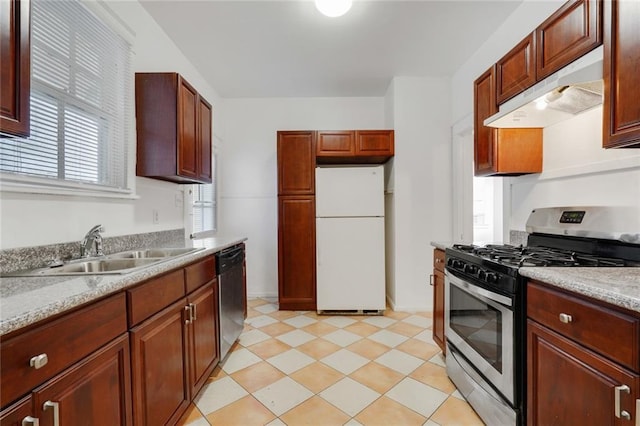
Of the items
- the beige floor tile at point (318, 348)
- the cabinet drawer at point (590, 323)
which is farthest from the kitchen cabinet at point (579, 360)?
the beige floor tile at point (318, 348)

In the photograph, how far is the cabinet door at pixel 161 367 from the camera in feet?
3.88

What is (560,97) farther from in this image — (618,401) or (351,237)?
(351,237)

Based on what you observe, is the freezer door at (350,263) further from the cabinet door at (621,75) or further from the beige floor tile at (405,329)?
the cabinet door at (621,75)

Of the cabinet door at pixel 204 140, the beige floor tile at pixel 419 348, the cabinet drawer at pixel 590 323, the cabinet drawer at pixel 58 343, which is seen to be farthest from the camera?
the cabinet door at pixel 204 140

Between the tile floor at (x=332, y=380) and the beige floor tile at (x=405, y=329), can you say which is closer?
the tile floor at (x=332, y=380)

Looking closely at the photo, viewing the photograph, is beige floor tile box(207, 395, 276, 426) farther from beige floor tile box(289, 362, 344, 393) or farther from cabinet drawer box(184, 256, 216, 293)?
cabinet drawer box(184, 256, 216, 293)

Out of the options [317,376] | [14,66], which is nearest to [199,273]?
[317,376]

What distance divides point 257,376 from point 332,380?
0.55 meters

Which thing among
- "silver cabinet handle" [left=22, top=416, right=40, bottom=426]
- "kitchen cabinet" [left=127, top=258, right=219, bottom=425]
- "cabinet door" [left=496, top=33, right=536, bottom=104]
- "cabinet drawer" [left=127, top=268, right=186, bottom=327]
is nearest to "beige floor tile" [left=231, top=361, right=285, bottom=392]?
"kitchen cabinet" [left=127, top=258, right=219, bottom=425]

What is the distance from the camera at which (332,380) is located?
6.64 ft

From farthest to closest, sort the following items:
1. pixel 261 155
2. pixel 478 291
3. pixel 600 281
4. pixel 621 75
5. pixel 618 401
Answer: pixel 261 155, pixel 478 291, pixel 621 75, pixel 600 281, pixel 618 401

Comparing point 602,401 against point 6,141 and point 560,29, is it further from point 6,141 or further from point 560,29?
point 6,141

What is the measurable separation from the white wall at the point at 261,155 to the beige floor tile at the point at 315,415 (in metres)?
2.26

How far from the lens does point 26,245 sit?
128cm
